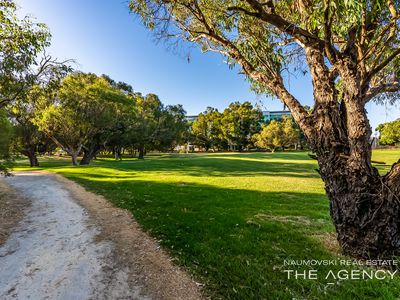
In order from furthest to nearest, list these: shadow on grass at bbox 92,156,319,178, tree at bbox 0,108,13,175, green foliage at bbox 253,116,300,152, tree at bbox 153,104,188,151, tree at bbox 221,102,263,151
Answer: tree at bbox 221,102,263,151 < green foliage at bbox 253,116,300,152 < tree at bbox 153,104,188,151 < shadow on grass at bbox 92,156,319,178 < tree at bbox 0,108,13,175

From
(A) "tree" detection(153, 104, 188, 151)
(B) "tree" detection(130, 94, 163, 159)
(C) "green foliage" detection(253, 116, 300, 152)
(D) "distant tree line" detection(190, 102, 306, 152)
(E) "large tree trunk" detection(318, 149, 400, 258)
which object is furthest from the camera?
(D) "distant tree line" detection(190, 102, 306, 152)

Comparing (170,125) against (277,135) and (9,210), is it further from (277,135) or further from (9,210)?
(9,210)

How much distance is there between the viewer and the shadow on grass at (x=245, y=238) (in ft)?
10.6

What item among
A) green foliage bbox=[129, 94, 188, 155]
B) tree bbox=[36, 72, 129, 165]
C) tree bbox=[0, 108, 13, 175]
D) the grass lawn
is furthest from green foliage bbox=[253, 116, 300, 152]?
tree bbox=[0, 108, 13, 175]

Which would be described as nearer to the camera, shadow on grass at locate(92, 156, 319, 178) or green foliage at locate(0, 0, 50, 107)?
green foliage at locate(0, 0, 50, 107)

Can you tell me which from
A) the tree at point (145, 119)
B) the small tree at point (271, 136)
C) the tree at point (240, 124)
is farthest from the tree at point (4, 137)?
the tree at point (240, 124)

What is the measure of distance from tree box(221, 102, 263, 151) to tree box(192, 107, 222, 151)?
280 cm

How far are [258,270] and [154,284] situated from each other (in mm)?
1626

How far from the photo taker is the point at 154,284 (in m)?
3.46

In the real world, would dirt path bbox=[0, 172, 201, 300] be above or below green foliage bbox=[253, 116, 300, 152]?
below

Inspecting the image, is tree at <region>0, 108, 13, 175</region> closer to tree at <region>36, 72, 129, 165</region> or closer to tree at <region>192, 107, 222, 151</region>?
tree at <region>36, 72, 129, 165</region>

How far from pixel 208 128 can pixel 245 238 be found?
71147mm

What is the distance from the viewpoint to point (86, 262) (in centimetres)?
409

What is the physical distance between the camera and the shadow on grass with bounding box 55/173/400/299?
3.23 meters
